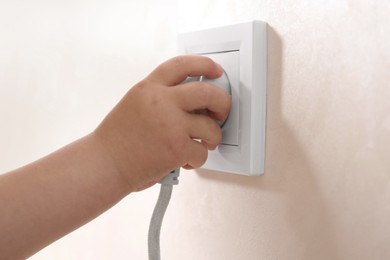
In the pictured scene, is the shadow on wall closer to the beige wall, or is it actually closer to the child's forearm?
the beige wall

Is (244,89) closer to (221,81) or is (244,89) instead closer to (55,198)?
(221,81)

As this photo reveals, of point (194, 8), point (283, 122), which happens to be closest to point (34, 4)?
point (194, 8)

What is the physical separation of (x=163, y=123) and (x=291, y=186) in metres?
0.11

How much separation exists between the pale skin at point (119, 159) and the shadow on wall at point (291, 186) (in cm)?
4

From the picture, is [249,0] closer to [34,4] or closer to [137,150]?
[137,150]

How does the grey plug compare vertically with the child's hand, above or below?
above

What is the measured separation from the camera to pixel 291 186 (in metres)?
0.38

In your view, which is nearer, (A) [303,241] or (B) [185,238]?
(A) [303,241]

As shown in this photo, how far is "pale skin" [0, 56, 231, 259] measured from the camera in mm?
356

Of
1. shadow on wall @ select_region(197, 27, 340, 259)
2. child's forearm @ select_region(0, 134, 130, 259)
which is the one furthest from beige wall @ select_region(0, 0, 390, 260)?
child's forearm @ select_region(0, 134, 130, 259)

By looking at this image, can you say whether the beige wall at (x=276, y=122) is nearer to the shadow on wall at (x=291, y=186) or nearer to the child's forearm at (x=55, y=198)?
the shadow on wall at (x=291, y=186)

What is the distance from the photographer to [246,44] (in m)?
0.38

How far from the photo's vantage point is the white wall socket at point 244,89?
1.23 ft

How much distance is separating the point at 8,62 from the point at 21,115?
8 centimetres
